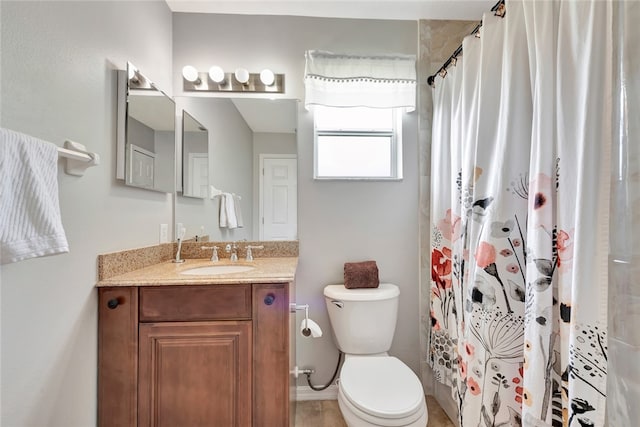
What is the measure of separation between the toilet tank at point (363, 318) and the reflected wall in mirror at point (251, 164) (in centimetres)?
52

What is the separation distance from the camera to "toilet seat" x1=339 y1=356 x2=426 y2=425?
112 cm

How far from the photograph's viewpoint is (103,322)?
1145 millimetres

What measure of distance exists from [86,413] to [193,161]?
52.9 inches

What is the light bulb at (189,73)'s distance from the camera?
175cm

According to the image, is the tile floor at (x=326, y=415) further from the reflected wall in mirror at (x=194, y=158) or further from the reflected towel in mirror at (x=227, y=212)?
the reflected wall in mirror at (x=194, y=158)

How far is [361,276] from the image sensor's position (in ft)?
5.64

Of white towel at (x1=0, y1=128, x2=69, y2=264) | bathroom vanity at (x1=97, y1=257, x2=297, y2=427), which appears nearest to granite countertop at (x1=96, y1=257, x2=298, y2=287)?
bathroom vanity at (x1=97, y1=257, x2=297, y2=427)

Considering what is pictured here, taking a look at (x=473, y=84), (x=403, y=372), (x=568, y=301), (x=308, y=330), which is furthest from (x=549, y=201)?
(x=308, y=330)

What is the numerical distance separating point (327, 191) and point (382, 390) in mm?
1134

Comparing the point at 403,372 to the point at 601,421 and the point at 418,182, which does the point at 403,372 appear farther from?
the point at 418,182

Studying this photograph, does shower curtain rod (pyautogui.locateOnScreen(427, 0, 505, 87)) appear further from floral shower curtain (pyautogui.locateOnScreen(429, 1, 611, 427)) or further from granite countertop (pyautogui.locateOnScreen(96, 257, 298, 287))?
granite countertop (pyautogui.locateOnScreen(96, 257, 298, 287))

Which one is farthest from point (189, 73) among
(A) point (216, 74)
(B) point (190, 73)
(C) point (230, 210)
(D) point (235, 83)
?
(C) point (230, 210)

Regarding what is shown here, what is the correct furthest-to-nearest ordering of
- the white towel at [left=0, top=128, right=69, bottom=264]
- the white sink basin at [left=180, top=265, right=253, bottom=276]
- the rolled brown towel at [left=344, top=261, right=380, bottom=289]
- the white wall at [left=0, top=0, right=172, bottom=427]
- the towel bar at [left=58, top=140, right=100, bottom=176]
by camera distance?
the rolled brown towel at [left=344, top=261, right=380, bottom=289] < the white sink basin at [left=180, top=265, right=253, bottom=276] < the towel bar at [left=58, top=140, right=100, bottom=176] < the white wall at [left=0, top=0, right=172, bottom=427] < the white towel at [left=0, top=128, right=69, bottom=264]

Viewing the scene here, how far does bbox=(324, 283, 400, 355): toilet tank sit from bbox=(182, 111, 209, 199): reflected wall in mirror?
3.54ft
